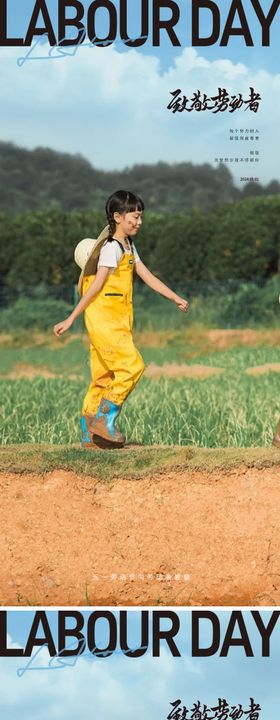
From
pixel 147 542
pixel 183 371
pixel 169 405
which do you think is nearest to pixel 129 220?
pixel 147 542

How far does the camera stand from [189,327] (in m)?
22.8

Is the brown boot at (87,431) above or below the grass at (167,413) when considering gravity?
above

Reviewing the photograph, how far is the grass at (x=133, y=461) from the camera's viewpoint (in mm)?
6000

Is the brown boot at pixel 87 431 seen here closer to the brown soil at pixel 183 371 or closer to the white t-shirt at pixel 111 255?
the white t-shirt at pixel 111 255

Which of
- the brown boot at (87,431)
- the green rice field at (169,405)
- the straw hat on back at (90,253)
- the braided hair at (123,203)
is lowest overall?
the green rice field at (169,405)

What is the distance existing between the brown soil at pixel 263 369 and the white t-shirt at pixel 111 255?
8.20 meters

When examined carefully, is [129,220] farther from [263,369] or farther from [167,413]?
[263,369]

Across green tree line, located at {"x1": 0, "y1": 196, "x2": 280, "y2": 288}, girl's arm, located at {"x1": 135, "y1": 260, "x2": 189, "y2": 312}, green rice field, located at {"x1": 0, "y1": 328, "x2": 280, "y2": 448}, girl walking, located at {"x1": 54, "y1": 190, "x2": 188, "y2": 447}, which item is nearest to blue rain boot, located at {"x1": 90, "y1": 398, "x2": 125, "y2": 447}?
girl walking, located at {"x1": 54, "y1": 190, "x2": 188, "y2": 447}

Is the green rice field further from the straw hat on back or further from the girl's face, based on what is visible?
the girl's face

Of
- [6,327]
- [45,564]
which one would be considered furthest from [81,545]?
[6,327]

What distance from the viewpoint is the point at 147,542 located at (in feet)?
19.4

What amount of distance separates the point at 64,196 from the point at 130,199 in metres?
36.5

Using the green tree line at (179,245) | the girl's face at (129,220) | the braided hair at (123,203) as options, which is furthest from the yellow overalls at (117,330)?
the green tree line at (179,245)

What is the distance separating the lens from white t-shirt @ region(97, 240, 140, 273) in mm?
5773
